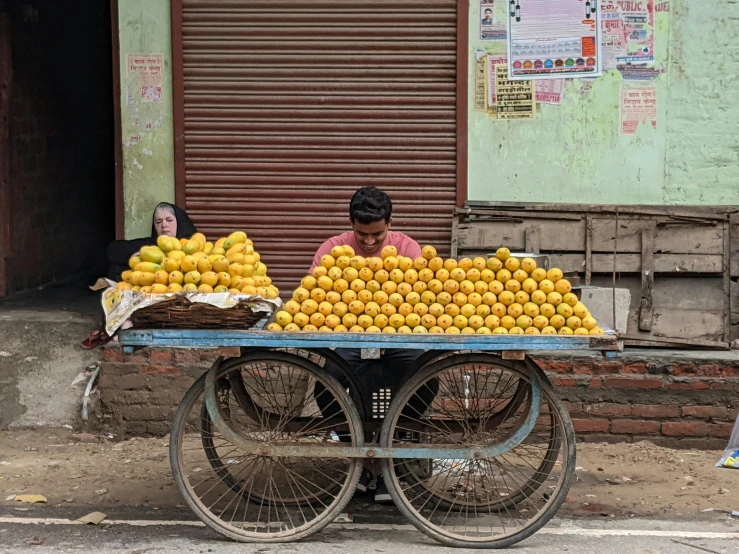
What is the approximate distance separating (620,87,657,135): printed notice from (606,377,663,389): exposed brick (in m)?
1.59

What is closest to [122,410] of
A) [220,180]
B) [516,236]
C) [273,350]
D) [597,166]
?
[220,180]

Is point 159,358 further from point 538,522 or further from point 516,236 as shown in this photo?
point 538,522

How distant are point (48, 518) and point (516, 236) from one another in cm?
336

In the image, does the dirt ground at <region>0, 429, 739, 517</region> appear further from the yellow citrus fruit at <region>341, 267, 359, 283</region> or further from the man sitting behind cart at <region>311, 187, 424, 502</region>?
the yellow citrus fruit at <region>341, 267, 359, 283</region>

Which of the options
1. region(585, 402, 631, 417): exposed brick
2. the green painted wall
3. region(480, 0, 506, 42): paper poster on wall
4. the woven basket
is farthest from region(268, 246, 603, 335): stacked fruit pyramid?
the green painted wall

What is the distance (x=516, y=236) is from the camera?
7055 millimetres

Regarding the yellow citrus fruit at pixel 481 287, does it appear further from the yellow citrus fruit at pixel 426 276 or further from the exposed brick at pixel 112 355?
the exposed brick at pixel 112 355

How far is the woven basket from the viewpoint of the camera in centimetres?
486

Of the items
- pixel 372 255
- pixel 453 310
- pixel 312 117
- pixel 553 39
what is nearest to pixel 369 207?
pixel 372 255

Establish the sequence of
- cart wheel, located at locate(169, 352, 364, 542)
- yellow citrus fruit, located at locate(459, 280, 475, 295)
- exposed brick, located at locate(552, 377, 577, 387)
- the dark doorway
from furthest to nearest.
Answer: the dark doorway → exposed brick, located at locate(552, 377, 577, 387) → cart wheel, located at locate(169, 352, 364, 542) → yellow citrus fruit, located at locate(459, 280, 475, 295)

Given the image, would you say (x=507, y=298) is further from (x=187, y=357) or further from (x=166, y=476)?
(x=187, y=357)

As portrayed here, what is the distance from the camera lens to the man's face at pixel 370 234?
5.55 meters

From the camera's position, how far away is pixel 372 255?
18.7 ft

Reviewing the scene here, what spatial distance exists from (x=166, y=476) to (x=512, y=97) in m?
3.22
